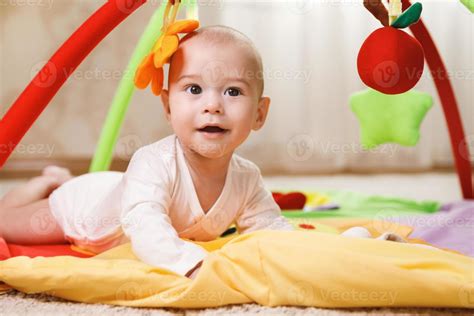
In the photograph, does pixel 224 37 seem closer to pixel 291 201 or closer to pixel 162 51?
pixel 162 51

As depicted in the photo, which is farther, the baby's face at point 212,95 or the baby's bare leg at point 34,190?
the baby's bare leg at point 34,190

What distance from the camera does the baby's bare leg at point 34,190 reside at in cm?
121

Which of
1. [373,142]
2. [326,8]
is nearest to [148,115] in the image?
[326,8]

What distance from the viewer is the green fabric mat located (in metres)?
1.44

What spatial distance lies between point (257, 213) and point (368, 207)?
1.90ft

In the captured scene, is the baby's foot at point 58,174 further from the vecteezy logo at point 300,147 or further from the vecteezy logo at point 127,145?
the vecteezy logo at point 300,147

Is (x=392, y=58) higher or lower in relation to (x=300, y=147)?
higher

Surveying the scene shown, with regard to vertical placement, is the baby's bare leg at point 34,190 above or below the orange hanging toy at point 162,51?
below

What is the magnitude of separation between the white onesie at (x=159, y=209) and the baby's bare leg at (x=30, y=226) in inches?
0.8

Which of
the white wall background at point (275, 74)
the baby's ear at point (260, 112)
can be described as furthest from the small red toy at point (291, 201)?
the white wall background at point (275, 74)

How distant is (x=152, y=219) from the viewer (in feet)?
2.82

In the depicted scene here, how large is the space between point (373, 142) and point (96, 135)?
1.22 metres

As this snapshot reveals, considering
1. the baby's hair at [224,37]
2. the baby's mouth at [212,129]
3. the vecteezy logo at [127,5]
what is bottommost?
the baby's mouth at [212,129]

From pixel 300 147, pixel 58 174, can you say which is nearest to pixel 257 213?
pixel 58 174
